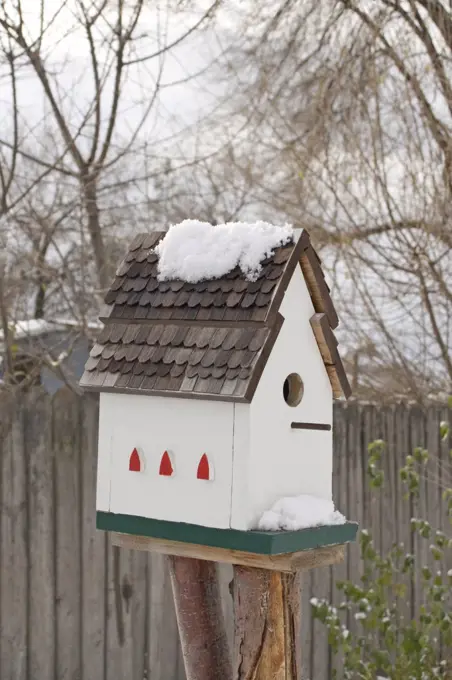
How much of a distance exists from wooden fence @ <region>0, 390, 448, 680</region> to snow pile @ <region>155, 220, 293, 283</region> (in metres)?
2.42

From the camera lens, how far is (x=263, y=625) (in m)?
2.35

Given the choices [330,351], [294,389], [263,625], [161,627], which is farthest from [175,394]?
[161,627]

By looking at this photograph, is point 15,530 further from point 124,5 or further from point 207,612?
point 124,5

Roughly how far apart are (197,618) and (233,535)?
1.84 feet

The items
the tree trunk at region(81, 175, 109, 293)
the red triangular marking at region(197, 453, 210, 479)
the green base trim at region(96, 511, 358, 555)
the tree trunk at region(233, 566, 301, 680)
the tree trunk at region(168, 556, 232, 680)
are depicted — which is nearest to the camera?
the green base trim at region(96, 511, 358, 555)

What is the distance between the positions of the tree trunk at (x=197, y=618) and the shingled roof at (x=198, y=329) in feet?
2.03

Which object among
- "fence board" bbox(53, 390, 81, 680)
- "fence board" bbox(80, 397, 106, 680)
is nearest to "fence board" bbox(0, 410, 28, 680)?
"fence board" bbox(53, 390, 81, 680)

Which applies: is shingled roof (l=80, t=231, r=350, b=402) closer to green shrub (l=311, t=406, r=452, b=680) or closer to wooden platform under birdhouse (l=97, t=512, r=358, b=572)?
wooden platform under birdhouse (l=97, t=512, r=358, b=572)

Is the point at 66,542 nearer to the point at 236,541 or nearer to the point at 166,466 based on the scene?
the point at 166,466

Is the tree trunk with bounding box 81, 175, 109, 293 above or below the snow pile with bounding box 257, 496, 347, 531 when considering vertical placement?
above

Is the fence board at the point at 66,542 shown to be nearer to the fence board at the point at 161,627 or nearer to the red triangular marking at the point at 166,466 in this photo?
the fence board at the point at 161,627

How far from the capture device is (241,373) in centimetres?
215

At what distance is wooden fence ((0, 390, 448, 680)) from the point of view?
4.69 m

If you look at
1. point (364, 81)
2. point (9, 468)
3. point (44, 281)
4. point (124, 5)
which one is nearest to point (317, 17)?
point (364, 81)
